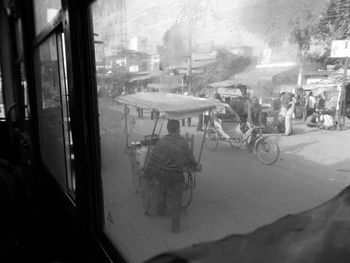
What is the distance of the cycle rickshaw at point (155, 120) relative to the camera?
3.61ft

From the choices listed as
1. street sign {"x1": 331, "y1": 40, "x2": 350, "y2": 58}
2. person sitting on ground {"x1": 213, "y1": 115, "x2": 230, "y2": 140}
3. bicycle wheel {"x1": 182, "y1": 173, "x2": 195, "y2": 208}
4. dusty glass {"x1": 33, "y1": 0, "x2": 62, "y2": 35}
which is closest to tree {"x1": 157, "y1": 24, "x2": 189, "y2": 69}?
person sitting on ground {"x1": 213, "y1": 115, "x2": 230, "y2": 140}

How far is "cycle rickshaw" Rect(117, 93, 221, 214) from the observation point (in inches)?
43.3

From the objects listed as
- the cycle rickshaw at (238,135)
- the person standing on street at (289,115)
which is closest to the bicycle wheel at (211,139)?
the cycle rickshaw at (238,135)

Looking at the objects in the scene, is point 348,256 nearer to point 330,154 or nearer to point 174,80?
point 330,154

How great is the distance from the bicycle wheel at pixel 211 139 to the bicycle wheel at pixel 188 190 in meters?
0.14

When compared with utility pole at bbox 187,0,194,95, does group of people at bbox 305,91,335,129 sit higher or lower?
lower

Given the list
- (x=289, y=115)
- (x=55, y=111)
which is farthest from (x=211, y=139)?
(x=55, y=111)

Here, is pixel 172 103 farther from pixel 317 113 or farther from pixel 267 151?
pixel 317 113

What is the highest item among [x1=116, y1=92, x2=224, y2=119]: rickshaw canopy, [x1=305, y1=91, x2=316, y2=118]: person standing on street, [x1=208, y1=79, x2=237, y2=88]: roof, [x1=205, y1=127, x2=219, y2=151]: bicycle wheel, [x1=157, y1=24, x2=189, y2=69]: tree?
[x1=157, y1=24, x2=189, y2=69]: tree

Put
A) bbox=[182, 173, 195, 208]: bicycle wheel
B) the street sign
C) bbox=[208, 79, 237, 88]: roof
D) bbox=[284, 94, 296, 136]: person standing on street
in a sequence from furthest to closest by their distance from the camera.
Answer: bbox=[182, 173, 195, 208]: bicycle wheel < bbox=[208, 79, 237, 88]: roof < bbox=[284, 94, 296, 136]: person standing on street < the street sign

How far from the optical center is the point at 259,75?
84cm

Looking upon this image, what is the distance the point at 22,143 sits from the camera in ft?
14.3

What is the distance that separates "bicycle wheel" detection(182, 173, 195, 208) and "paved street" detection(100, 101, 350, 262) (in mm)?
28

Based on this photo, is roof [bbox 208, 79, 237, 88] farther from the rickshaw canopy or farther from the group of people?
the group of people
